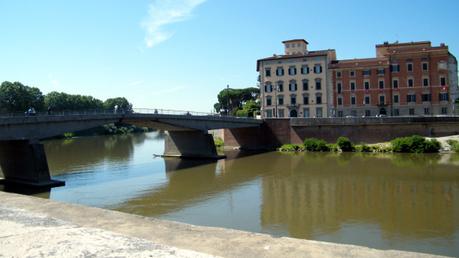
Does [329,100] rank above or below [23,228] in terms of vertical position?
above

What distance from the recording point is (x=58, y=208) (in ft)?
34.1

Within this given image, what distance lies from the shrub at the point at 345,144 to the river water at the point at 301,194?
5.32 metres

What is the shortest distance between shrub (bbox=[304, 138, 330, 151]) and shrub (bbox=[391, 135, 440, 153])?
7.38m

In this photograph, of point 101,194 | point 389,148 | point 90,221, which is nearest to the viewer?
point 90,221

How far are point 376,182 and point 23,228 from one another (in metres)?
22.9

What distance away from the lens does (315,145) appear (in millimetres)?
48281

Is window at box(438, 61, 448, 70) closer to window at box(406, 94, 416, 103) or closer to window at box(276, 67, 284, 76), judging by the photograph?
window at box(406, 94, 416, 103)

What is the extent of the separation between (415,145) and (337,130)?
972 cm

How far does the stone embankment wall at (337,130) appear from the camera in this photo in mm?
46281

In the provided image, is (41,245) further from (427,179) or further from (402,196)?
(427,179)

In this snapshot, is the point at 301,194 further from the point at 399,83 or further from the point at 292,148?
the point at 399,83

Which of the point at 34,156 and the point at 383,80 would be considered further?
the point at 383,80

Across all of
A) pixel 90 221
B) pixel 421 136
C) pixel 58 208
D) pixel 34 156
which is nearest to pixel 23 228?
pixel 90 221

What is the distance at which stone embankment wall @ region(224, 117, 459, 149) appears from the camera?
46281mm
